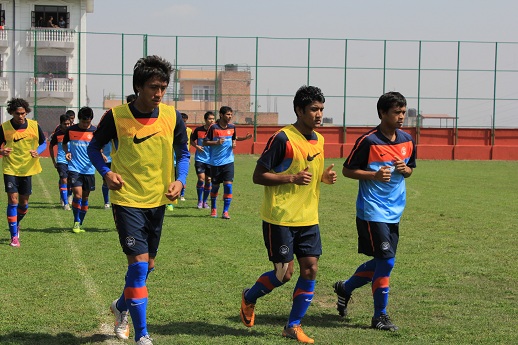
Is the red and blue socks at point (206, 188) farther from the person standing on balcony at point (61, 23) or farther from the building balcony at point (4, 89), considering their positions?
the person standing on balcony at point (61, 23)

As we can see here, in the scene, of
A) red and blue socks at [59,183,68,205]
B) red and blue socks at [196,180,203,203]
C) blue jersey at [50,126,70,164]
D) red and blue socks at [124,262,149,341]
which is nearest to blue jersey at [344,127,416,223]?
red and blue socks at [124,262,149,341]

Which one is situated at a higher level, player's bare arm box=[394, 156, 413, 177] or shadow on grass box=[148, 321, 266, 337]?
player's bare arm box=[394, 156, 413, 177]

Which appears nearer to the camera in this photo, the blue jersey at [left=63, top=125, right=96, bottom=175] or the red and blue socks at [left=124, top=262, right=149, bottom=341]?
the red and blue socks at [left=124, top=262, right=149, bottom=341]

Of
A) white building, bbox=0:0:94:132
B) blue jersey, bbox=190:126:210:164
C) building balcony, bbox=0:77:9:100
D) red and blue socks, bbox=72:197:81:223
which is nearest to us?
red and blue socks, bbox=72:197:81:223

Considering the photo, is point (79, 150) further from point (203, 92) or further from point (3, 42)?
point (3, 42)

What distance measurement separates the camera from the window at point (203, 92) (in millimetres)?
40375

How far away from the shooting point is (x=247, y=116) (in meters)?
38.9

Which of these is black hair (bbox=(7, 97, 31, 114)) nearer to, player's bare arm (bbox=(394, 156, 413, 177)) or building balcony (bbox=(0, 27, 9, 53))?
player's bare arm (bbox=(394, 156, 413, 177))

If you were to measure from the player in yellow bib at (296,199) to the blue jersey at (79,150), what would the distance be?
6863 mm

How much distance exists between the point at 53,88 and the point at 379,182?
41.5 metres

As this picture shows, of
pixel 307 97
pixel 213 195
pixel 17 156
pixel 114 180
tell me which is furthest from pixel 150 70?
pixel 213 195

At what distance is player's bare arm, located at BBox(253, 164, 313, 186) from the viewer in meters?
6.12

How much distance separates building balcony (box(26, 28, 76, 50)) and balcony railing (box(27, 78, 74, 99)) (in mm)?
3313

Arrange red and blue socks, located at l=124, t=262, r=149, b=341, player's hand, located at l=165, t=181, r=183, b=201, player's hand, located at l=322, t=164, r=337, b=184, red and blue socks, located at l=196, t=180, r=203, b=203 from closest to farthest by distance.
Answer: red and blue socks, located at l=124, t=262, r=149, b=341, player's hand, located at l=165, t=181, r=183, b=201, player's hand, located at l=322, t=164, r=337, b=184, red and blue socks, located at l=196, t=180, r=203, b=203
